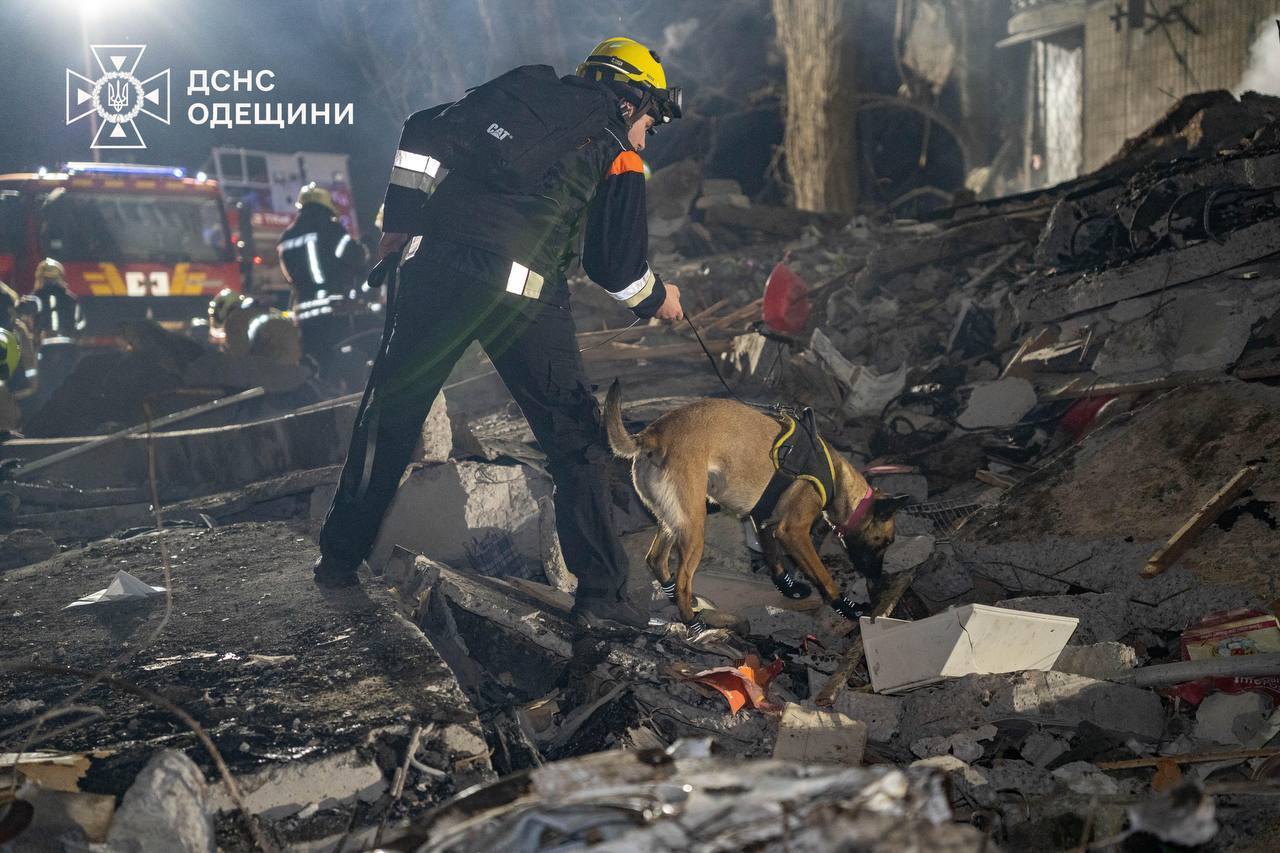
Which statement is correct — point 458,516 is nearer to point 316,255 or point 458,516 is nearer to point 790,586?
point 790,586

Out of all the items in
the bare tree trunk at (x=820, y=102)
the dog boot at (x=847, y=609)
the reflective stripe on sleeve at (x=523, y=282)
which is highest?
the bare tree trunk at (x=820, y=102)

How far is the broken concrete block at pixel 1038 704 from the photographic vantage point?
9.72 ft

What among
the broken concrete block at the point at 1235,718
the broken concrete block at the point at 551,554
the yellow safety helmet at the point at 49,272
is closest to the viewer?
the broken concrete block at the point at 1235,718

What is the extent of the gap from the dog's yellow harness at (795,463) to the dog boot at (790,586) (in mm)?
270

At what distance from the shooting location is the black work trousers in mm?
3568

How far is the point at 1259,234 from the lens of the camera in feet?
18.7

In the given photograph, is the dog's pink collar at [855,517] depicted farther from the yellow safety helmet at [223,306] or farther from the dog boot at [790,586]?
the yellow safety helmet at [223,306]

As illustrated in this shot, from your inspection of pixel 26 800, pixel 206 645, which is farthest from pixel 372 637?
pixel 26 800

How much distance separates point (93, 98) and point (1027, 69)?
16355 mm

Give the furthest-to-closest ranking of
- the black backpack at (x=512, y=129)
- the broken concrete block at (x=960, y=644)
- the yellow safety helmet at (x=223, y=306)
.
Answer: the yellow safety helmet at (x=223, y=306)
the black backpack at (x=512, y=129)
the broken concrete block at (x=960, y=644)

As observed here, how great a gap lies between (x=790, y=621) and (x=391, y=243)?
228 centimetres

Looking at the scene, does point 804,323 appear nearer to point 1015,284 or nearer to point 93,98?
point 1015,284

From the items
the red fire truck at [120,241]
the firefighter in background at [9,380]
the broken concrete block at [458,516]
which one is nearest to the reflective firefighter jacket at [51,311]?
the red fire truck at [120,241]

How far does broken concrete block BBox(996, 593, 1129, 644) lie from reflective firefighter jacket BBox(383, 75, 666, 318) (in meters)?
1.90
